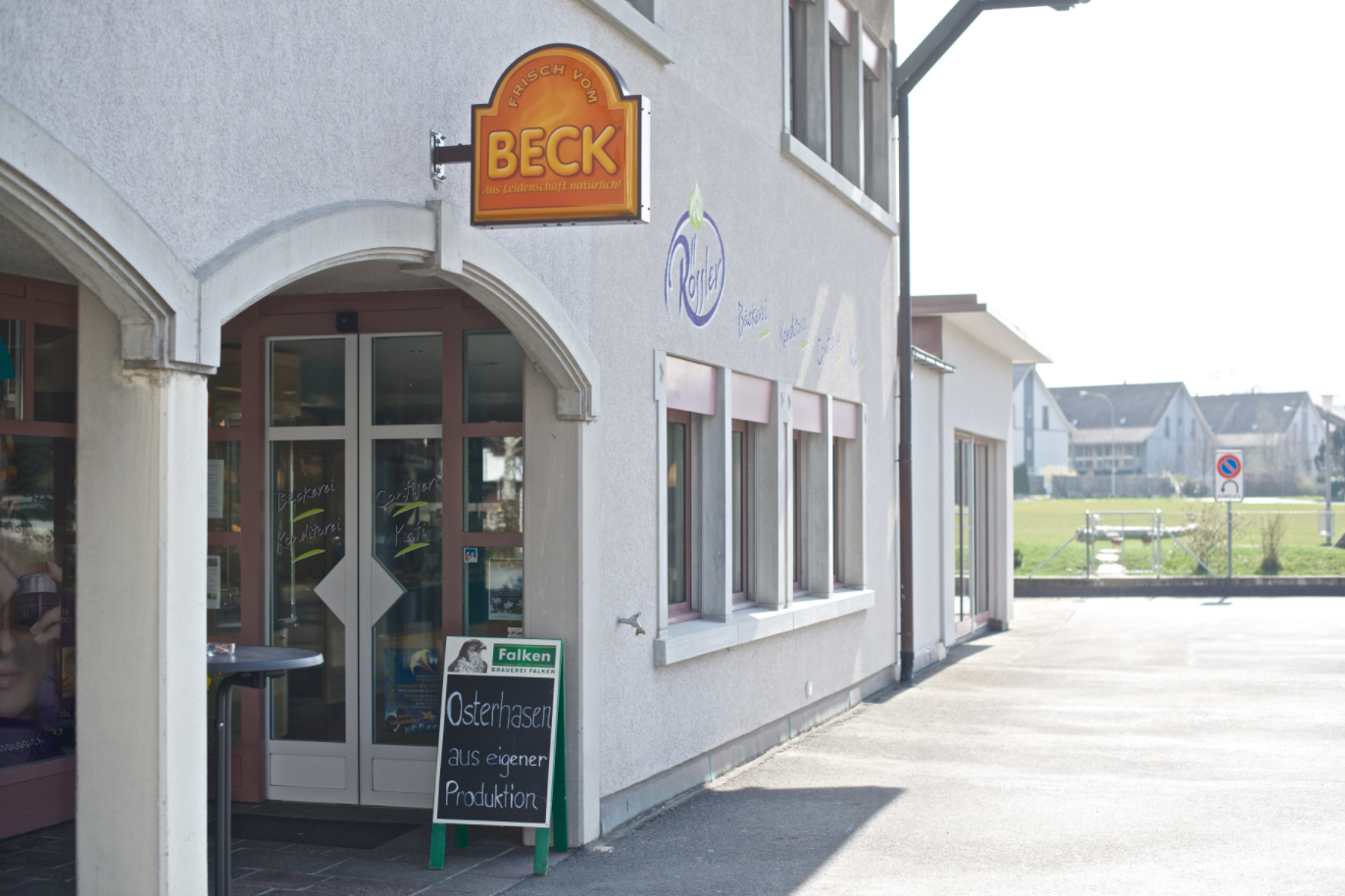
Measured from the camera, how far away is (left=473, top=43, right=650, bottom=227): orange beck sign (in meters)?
5.39

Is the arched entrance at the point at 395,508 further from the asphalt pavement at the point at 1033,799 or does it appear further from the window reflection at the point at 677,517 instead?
the window reflection at the point at 677,517

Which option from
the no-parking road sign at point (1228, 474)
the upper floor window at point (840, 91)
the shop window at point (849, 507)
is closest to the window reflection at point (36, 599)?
the upper floor window at point (840, 91)

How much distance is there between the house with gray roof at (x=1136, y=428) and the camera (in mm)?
105438

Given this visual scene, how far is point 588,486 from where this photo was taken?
683 centimetres

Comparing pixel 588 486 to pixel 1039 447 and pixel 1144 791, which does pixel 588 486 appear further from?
pixel 1039 447

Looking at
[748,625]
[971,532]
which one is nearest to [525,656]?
[748,625]

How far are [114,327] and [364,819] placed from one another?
138 inches

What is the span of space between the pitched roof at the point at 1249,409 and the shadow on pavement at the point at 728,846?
109692 millimetres

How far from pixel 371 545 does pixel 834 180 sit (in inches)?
214

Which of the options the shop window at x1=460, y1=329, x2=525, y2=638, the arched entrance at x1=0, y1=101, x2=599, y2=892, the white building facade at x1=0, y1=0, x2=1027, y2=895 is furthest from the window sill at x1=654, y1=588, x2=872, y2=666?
the arched entrance at x1=0, y1=101, x2=599, y2=892

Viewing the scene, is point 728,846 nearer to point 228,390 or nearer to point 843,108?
point 228,390

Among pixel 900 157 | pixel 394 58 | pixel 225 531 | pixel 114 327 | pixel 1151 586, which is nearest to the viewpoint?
pixel 114 327

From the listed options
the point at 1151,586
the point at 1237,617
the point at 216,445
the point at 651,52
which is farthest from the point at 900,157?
the point at 1151,586

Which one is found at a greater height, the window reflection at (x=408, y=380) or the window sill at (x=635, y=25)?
the window sill at (x=635, y=25)
